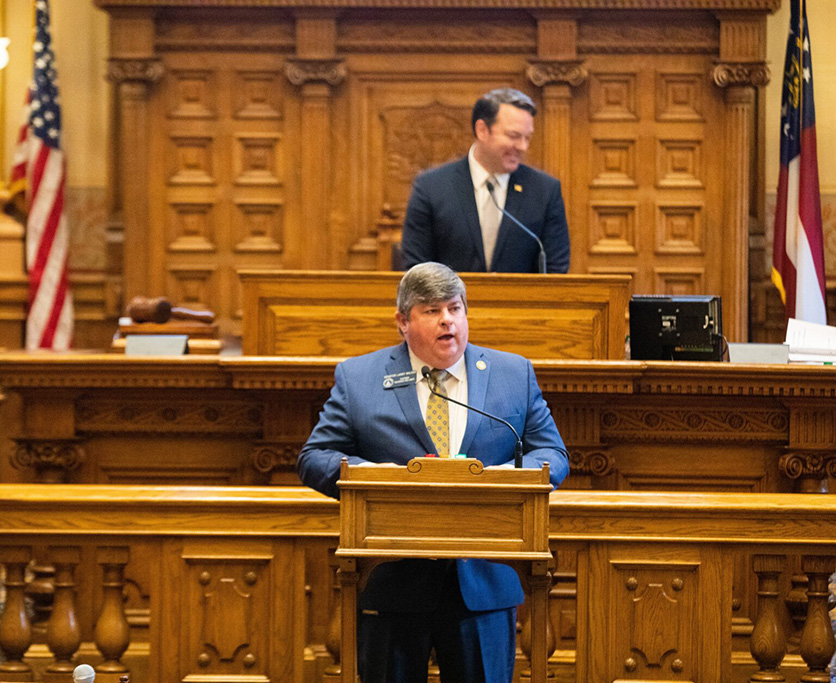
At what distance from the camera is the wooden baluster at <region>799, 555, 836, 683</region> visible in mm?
3145

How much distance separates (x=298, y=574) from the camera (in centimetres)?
331

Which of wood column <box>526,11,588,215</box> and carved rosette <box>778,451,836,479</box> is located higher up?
wood column <box>526,11,588,215</box>

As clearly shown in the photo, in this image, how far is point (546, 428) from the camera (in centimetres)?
302

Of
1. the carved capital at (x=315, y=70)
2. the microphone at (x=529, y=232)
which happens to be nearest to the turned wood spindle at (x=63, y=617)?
the microphone at (x=529, y=232)

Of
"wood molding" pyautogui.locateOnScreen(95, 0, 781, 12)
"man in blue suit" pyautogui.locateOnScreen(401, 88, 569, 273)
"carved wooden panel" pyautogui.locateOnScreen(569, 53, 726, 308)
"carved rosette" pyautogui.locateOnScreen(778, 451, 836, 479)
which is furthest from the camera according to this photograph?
"carved wooden panel" pyautogui.locateOnScreen(569, 53, 726, 308)

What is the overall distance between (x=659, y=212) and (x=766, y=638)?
522 centimetres

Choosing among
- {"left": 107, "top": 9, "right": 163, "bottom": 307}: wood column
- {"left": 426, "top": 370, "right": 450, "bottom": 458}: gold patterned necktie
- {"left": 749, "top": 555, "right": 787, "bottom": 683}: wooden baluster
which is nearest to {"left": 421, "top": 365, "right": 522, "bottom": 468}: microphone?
{"left": 426, "top": 370, "right": 450, "bottom": 458}: gold patterned necktie

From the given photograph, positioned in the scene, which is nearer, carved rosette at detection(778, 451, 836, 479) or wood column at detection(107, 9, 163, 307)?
carved rosette at detection(778, 451, 836, 479)

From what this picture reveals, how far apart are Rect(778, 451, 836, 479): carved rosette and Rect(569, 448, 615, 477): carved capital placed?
66 cm

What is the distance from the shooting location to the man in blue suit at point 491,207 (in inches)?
194

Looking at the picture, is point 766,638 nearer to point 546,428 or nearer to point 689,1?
point 546,428

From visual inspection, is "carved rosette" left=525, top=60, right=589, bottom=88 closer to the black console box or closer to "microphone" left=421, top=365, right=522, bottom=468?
the black console box

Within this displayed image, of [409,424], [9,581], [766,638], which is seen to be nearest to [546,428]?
[409,424]

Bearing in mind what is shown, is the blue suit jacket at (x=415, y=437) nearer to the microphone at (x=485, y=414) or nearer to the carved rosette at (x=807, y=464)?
the microphone at (x=485, y=414)
